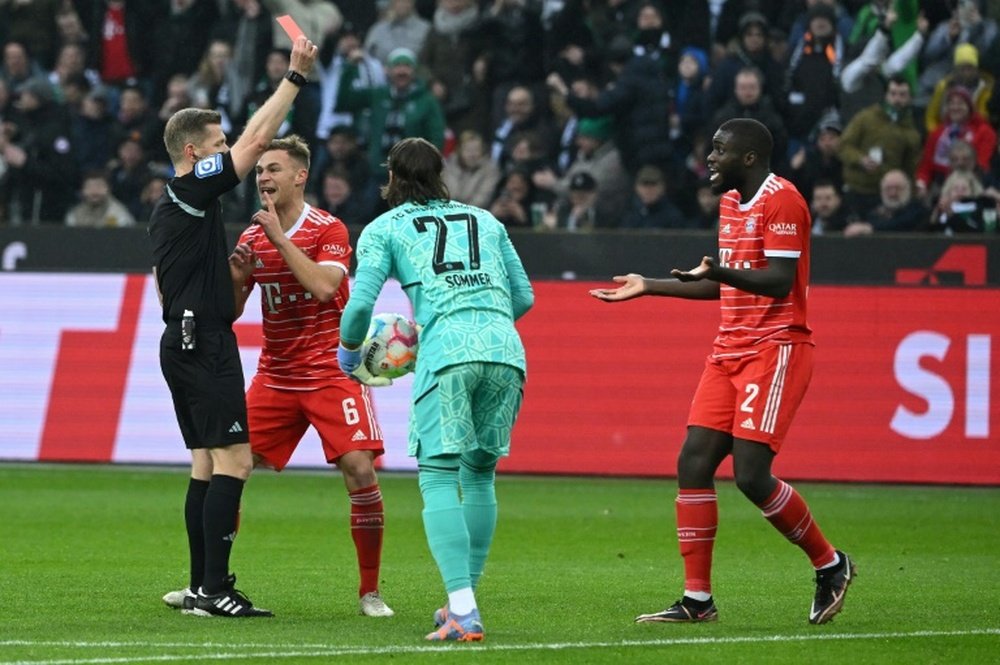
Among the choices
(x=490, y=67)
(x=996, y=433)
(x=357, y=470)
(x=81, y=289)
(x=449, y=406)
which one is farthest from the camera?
(x=490, y=67)

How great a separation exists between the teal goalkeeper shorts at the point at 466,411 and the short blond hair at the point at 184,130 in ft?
5.96

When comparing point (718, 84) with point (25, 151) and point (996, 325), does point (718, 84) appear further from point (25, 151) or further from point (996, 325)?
point (25, 151)

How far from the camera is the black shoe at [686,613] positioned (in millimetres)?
8156

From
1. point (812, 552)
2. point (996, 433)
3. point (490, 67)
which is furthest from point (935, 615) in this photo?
point (490, 67)

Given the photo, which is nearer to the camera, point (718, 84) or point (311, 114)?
point (718, 84)

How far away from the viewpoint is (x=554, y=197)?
18703 millimetres

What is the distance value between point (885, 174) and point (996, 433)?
3489 millimetres

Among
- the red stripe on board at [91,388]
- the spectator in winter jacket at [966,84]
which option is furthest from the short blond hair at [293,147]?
the spectator in winter jacket at [966,84]

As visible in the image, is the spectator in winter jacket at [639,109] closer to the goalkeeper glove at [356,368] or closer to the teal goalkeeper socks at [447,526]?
the goalkeeper glove at [356,368]

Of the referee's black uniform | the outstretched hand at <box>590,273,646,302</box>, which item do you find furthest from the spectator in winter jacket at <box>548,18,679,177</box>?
the outstretched hand at <box>590,273,646,302</box>

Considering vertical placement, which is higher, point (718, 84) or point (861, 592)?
point (718, 84)

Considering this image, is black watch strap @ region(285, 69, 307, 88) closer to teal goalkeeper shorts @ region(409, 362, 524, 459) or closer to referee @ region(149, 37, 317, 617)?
referee @ region(149, 37, 317, 617)

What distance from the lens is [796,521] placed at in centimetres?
821

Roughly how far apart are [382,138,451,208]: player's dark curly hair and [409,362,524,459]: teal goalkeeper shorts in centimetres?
77
